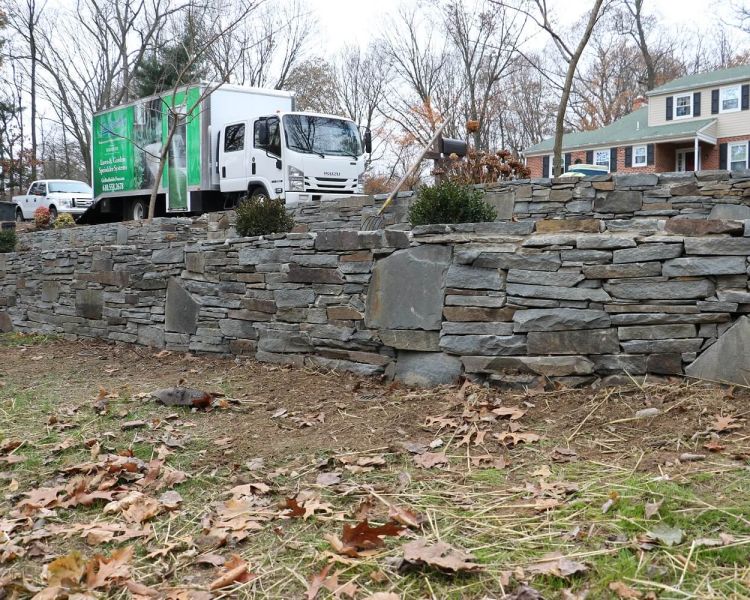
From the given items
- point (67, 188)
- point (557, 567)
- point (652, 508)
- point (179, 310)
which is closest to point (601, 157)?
point (67, 188)

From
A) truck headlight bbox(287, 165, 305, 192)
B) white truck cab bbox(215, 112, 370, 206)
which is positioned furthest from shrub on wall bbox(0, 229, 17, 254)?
truck headlight bbox(287, 165, 305, 192)

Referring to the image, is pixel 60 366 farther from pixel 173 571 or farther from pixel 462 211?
pixel 173 571

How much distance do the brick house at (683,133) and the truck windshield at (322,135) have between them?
13.6m

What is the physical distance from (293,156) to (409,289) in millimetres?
7756

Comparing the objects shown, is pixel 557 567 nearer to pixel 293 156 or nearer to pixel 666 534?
pixel 666 534

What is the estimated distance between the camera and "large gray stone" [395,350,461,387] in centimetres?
446

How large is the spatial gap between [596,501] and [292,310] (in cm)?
318

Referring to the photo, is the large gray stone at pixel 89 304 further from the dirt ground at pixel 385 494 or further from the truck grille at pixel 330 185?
the truck grille at pixel 330 185

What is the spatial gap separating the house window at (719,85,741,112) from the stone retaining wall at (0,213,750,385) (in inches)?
841

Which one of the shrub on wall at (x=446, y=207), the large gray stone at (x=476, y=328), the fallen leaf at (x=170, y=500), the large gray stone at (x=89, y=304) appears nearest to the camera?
the fallen leaf at (x=170, y=500)

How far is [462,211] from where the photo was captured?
17.0 feet

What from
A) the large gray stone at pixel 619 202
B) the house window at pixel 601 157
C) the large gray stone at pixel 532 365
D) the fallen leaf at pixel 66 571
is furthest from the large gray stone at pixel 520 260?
the house window at pixel 601 157

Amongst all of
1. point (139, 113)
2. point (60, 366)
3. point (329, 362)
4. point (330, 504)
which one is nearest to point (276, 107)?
point (139, 113)

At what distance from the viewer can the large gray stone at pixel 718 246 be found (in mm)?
3742
